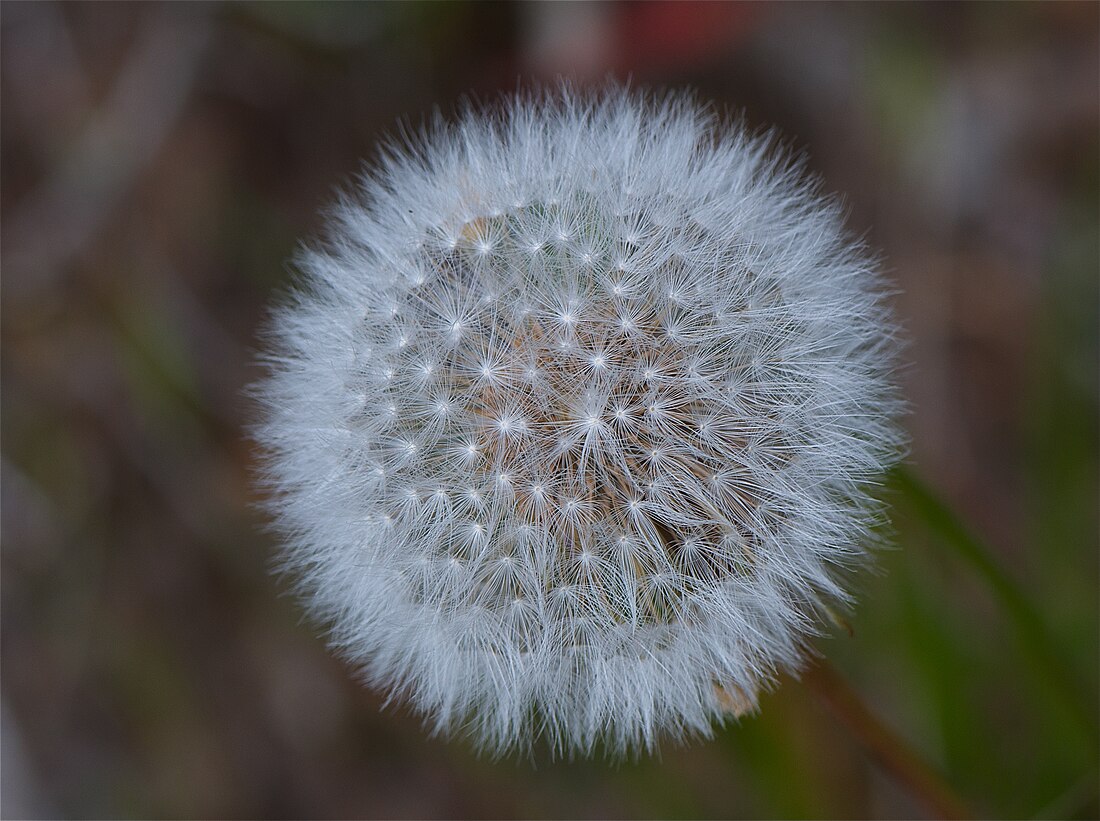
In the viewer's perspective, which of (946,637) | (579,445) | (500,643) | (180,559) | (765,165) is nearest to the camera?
(579,445)

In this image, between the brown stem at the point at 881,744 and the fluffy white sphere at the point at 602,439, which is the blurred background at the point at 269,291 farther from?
the fluffy white sphere at the point at 602,439

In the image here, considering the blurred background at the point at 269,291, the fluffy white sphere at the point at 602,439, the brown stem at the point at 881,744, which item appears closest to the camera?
the fluffy white sphere at the point at 602,439

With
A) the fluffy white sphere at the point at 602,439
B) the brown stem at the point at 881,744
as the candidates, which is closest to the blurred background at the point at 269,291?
the brown stem at the point at 881,744

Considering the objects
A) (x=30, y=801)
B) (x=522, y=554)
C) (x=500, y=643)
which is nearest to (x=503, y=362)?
(x=522, y=554)

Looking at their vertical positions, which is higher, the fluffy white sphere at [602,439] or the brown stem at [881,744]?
the fluffy white sphere at [602,439]

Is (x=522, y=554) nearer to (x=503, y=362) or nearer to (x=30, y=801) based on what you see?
(x=503, y=362)

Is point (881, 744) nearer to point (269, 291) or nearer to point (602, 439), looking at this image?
point (602, 439)
